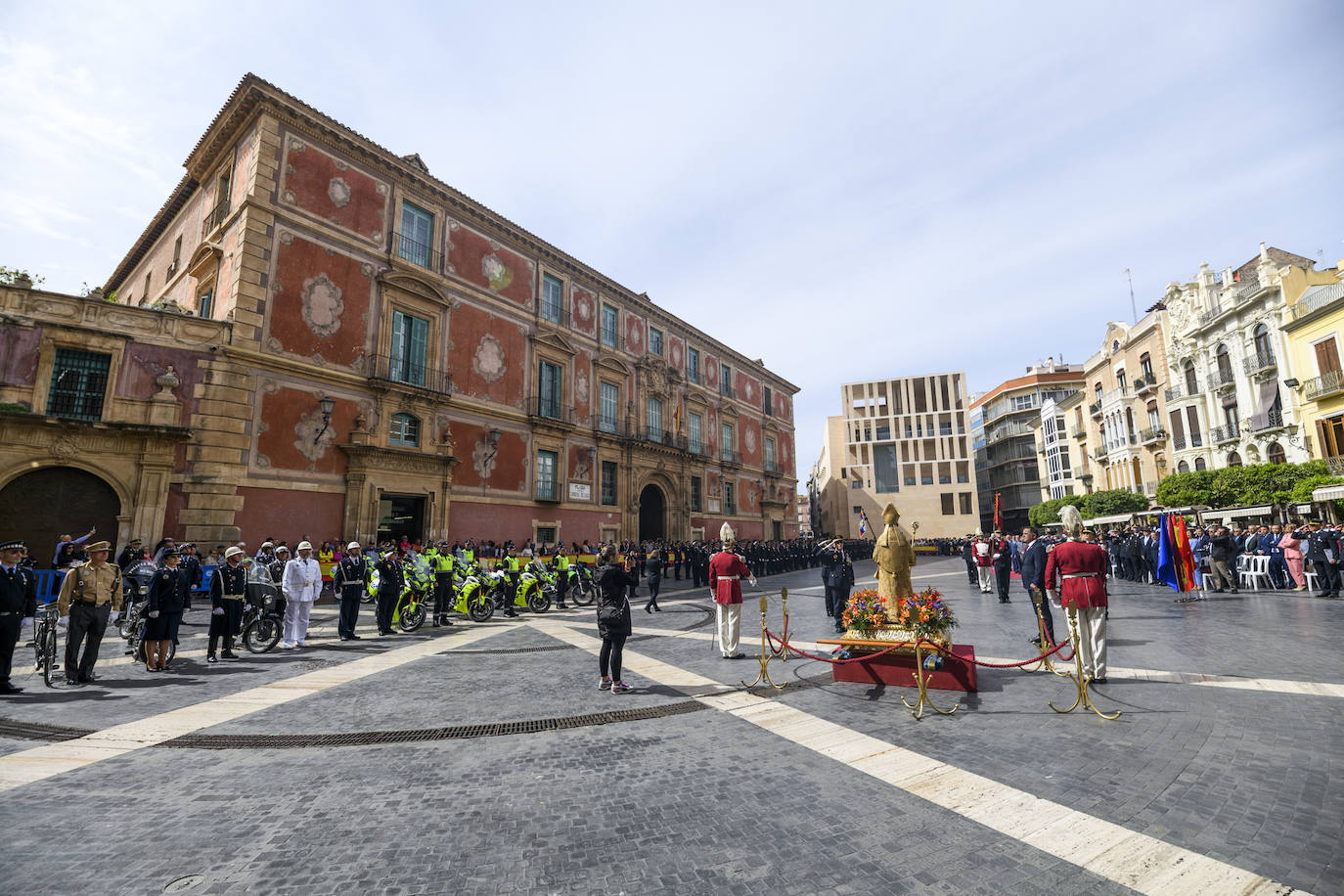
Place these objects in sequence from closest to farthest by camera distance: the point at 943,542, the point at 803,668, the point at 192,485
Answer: the point at 803,668, the point at 192,485, the point at 943,542

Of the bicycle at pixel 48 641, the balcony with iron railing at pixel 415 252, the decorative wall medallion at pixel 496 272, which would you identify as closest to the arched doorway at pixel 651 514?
the decorative wall medallion at pixel 496 272

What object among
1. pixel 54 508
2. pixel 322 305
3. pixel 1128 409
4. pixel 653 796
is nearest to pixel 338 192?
pixel 322 305

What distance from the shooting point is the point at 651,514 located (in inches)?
1249

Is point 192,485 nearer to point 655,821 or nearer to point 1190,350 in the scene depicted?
point 655,821

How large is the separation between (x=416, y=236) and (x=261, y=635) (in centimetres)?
1626

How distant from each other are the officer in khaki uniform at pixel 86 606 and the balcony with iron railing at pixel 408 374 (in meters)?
11.9

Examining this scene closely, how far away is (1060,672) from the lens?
7047 millimetres

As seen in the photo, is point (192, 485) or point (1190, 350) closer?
point (192, 485)

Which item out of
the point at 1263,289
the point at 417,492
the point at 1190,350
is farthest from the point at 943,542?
the point at 417,492

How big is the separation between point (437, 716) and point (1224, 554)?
787 inches

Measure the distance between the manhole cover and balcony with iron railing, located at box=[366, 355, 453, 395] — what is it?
57.8ft

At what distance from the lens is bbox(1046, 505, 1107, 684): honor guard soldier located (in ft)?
21.7

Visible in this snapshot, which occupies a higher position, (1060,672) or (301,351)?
(301,351)

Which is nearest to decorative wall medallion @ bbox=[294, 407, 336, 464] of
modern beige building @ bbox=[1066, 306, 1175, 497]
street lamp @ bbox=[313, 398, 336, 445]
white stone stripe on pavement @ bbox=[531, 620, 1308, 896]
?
street lamp @ bbox=[313, 398, 336, 445]
